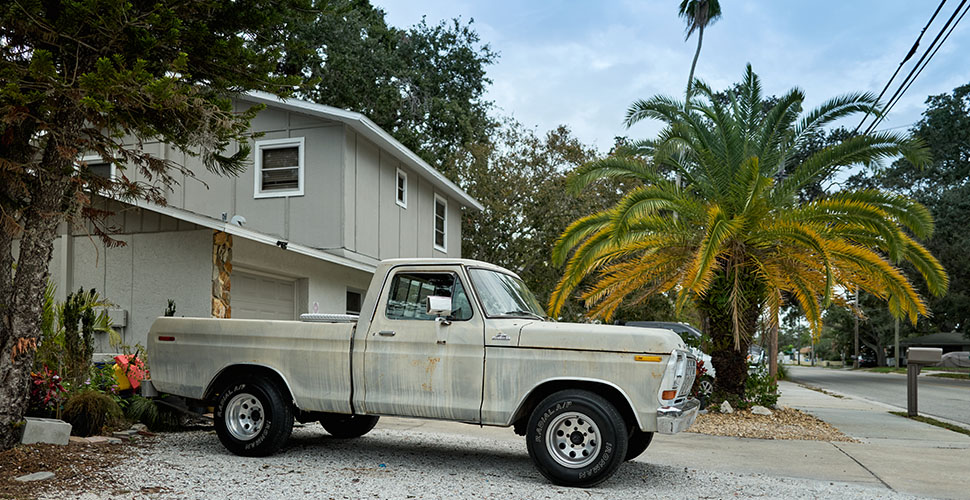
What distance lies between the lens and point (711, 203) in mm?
13047

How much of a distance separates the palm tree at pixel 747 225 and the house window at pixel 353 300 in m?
5.76

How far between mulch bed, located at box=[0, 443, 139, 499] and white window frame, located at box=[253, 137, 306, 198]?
874cm

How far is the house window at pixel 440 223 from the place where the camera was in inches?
853

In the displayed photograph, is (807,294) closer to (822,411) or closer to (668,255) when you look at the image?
(668,255)

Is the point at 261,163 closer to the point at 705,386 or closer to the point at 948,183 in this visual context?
the point at 705,386

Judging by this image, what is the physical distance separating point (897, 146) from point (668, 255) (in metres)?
3.94

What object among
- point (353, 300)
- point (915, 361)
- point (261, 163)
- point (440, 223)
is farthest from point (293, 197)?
point (915, 361)

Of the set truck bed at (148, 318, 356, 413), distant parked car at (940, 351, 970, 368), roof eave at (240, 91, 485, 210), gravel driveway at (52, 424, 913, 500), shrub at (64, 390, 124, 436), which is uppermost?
roof eave at (240, 91, 485, 210)

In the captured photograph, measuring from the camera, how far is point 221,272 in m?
12.4

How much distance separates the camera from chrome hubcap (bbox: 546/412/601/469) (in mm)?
6633

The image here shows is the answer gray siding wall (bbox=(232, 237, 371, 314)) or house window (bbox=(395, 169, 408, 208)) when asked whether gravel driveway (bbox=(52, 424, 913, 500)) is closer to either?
gray siding wall (bbox=(232, 237, 371, 314))

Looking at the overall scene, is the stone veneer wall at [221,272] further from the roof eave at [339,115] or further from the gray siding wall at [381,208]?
the gray siding wall at [381,208]

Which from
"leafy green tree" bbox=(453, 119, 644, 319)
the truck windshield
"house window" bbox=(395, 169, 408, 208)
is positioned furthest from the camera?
"leafy green tree" bbox=(453, 119, 644, 319)

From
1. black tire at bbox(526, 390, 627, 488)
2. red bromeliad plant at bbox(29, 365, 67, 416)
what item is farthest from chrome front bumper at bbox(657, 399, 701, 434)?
red bromeliad plant at bbox(29, 365, 67, 416)
